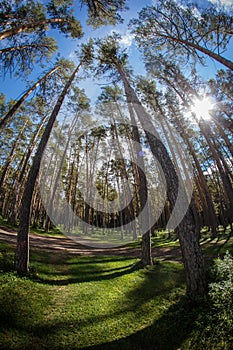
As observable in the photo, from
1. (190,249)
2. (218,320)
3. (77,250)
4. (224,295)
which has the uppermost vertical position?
(190,249)

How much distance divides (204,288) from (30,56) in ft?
40.7

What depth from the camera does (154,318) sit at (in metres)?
4.56

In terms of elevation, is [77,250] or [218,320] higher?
[218,320]

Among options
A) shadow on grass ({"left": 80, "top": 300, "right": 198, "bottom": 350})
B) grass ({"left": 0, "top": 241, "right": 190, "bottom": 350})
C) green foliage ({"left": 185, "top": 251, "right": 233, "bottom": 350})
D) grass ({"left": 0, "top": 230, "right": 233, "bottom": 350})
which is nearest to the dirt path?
grass ({"left": 0, "top": 241, "right": 190, "bottom": 350})

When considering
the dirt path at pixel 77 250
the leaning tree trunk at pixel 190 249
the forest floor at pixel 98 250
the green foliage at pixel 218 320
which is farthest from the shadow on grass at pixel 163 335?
the dirt path at pixel 77 250

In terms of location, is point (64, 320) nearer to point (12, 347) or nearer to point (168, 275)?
point (12, 347)

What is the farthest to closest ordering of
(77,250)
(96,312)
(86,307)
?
(77,250) → (86,307) → (96,312)

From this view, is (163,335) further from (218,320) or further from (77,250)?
(77,250)

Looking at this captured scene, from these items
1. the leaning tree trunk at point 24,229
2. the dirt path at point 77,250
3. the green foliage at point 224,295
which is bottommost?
the dirt path at point 77,250

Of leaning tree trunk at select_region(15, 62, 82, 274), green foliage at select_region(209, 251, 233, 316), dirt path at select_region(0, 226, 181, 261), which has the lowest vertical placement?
dirt path at select_region(0, 226, 181, 261)

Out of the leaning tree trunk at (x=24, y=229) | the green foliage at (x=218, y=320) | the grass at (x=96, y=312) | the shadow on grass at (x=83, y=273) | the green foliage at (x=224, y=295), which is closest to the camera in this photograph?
the green foliage at (x=218, y=320)

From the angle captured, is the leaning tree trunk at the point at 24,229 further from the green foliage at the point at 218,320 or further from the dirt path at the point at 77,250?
the green foliage at the point at 218,320

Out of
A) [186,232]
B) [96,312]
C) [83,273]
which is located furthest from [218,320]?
[83,273]

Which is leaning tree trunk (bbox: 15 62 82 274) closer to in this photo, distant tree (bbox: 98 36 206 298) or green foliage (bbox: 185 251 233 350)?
distant tree (bbox: 98 36 206 298)
